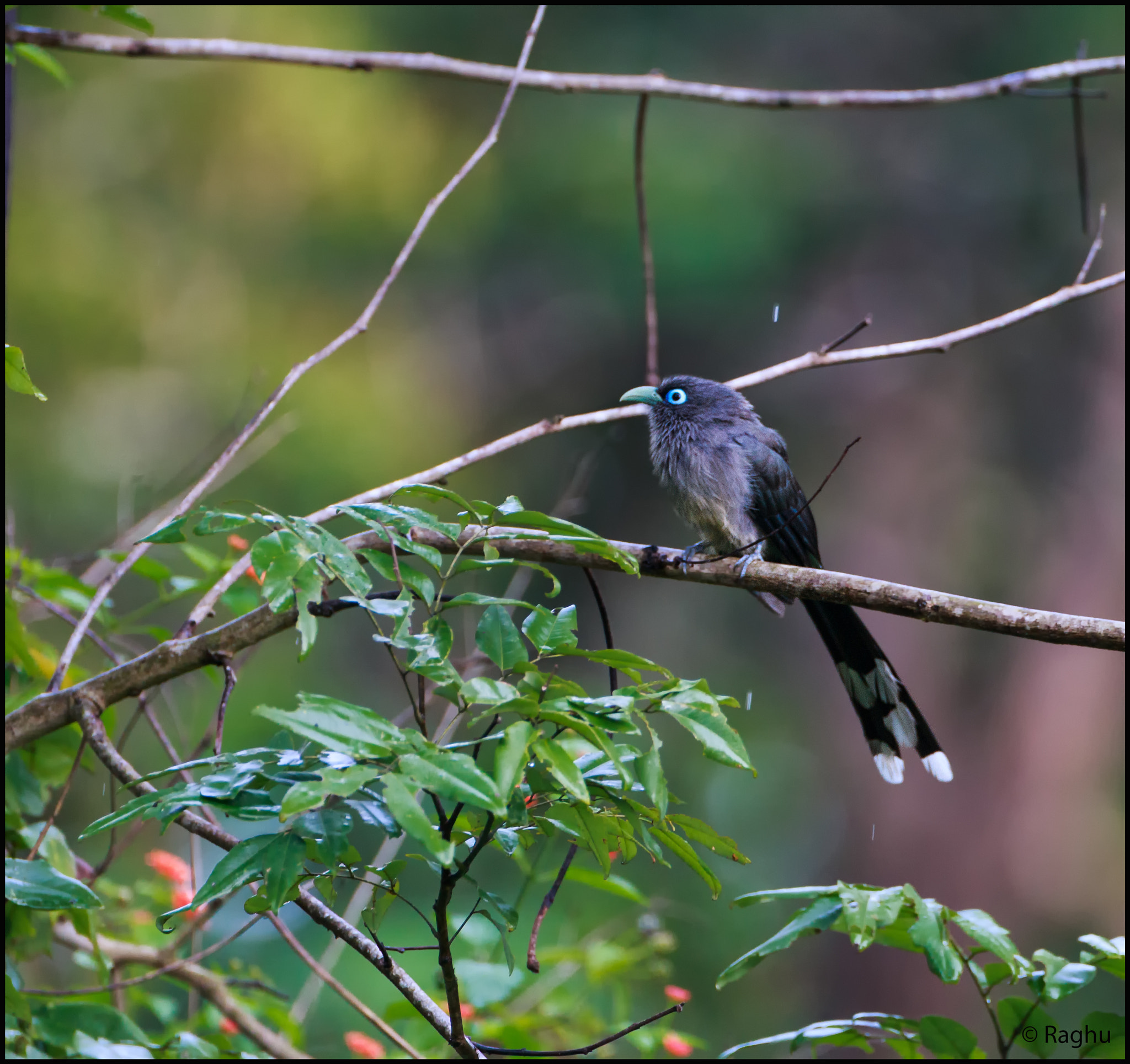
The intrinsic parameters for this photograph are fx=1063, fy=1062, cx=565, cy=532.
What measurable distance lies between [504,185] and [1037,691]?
5247 mm

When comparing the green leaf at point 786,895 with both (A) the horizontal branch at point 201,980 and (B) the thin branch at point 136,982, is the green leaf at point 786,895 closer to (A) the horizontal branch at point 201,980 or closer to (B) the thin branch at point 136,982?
(B) the thin branch at point 136,982

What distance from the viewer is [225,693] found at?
172cm

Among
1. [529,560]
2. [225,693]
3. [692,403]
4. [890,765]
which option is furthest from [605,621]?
[692,403]

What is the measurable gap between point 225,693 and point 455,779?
0.87 metres

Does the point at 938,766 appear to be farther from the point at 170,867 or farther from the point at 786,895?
the point at 170,867

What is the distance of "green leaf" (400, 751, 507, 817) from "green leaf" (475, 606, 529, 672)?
0.73 feet

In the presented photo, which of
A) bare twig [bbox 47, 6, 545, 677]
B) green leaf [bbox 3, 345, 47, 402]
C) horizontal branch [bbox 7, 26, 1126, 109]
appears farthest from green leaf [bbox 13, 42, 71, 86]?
green leaf [bbox 3, 345, 47, 402]

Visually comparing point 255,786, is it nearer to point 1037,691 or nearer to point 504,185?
point 1037,691


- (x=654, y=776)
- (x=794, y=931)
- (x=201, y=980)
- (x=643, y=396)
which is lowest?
(x=201, y=980)

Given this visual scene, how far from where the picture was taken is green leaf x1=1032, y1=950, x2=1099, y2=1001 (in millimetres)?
1444

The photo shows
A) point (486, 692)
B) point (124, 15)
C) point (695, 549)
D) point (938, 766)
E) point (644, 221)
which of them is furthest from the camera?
point (695, 549)

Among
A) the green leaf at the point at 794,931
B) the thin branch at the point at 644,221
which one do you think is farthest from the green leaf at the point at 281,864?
the thin branch at the point at 644,221

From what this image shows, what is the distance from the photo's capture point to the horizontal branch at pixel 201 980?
7.24ft

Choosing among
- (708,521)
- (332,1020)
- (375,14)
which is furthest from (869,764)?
Answer: (375,14)
